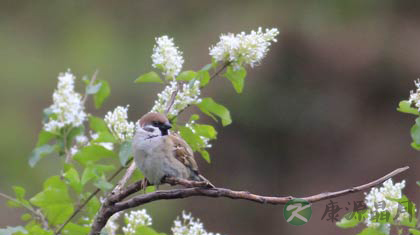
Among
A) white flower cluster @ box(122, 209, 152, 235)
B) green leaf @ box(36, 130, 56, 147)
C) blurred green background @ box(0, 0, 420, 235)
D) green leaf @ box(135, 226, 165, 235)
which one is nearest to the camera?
green leaf @ box(135, 226, 165, 235)

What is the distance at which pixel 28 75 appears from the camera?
899 centimetres

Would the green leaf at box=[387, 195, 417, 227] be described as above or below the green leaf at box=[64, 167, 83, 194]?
below

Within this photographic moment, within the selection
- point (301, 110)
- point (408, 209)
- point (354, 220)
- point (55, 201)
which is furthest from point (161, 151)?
point (301, 110)

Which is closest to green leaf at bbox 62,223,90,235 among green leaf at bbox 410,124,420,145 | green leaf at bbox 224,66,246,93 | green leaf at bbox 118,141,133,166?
green leaf at bbox 118,141,133,166

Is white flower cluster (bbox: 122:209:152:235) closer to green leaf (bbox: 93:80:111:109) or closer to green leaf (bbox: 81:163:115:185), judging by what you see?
green leaf (bbox: 81:163:115:185)

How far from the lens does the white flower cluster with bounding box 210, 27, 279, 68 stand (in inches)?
96.3

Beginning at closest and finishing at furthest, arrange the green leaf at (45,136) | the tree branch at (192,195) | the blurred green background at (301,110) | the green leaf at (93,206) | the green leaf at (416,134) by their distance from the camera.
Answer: the tree branch at (192,195) → the green leaf at (416,134) → the green leaf at (93,206) → the green leaf at (45,136) → the blurred green background at (301,110)

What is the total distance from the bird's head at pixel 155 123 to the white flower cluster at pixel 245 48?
0.88 feet

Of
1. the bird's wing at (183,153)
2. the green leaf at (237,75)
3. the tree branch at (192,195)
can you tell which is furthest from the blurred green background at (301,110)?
the tree branch at (192,195)

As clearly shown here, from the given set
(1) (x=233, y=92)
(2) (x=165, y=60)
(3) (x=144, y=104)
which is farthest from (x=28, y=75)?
(2) (x=165, y=60)

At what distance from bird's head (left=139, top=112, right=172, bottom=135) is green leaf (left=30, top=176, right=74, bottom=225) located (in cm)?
35

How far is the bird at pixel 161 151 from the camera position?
99.0 inches

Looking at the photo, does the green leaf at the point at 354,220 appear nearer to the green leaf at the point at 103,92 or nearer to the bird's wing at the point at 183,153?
the bird's wing at the point at 183,153

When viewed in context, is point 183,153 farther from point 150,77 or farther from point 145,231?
point 145,231
